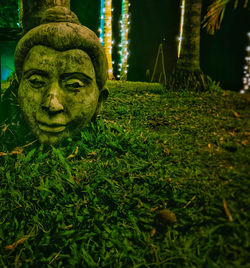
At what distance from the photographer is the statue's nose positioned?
2.64 metres

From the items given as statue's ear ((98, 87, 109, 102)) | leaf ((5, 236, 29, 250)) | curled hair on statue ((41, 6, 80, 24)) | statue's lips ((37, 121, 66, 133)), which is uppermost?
curled hair on statue ((41, 6, 80, 24))

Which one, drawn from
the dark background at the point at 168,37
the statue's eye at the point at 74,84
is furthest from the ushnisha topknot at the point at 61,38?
the dark background at the point at 168,37

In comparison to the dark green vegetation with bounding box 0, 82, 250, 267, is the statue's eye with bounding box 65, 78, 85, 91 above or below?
above

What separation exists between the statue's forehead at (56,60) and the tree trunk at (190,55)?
9.38 ft

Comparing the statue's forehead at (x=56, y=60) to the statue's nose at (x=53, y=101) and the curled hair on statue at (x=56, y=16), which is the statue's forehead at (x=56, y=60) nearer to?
the statue's nose at (x=53, y=101)

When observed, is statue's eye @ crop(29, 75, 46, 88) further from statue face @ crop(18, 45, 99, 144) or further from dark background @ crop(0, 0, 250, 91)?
dark background @ crop(0, 0, 250, 91)

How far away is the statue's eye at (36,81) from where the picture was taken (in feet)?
9.21

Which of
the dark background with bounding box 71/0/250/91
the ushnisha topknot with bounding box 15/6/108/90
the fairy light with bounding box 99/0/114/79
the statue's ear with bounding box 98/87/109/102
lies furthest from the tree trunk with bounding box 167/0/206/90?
the fairy light with bounding box 99/0/114/79

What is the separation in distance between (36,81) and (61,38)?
1.88 ft

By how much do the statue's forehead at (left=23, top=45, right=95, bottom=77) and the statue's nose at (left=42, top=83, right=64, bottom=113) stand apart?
22 cm

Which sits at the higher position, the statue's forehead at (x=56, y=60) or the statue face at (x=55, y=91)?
the statue's forehead at (x=56, y=60)

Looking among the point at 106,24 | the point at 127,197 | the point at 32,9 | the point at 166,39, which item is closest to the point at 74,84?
the point at 32,9

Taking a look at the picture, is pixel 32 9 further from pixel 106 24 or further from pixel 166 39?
pixel 166 39

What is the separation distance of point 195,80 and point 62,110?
3.32 meters
